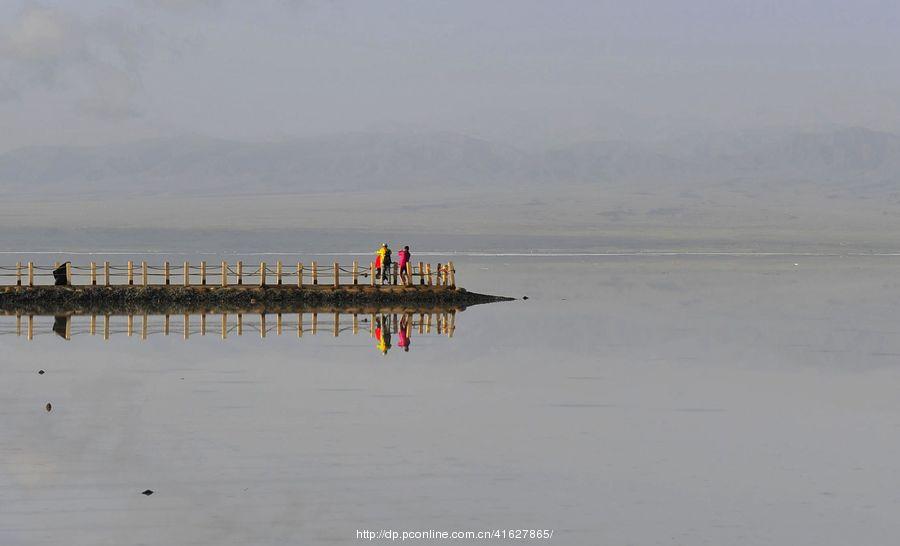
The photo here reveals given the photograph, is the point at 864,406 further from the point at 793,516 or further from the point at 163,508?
the point at 163,508

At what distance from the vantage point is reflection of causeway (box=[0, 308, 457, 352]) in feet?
173

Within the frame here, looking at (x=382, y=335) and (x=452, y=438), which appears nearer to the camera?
(x=452, y=438)

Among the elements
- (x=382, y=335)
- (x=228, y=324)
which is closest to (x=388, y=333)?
(x=382, y=335)

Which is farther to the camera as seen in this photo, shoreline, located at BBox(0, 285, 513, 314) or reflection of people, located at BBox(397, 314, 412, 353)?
shoreline, located at BBox(0, 285, 513, 314)

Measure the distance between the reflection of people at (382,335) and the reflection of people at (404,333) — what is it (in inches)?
17.3

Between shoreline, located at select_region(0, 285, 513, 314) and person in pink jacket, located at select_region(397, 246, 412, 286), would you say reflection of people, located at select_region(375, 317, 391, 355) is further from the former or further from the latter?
person in pink jacket, located at select_region(397, 246, 412, 286)

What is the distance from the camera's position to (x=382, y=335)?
51875 millimetres

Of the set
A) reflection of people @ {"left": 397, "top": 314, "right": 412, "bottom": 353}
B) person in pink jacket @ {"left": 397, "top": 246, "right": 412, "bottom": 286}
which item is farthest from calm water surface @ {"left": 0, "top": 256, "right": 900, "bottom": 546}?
person in pink jacket @ {"left": 397, "top": 246, "right": 412, "bottom": 286}

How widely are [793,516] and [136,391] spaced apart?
19622 millimetres

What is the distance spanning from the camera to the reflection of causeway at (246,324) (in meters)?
52.8

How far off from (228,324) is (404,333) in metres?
7.95

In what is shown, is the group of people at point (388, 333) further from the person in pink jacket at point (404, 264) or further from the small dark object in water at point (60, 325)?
the small dark object in water at point (60, 325)

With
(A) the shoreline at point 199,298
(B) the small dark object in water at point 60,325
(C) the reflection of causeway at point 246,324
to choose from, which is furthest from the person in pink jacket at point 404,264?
(B) the small dark object in water at point 60,325

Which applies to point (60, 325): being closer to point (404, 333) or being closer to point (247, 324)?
point (247, 324)
